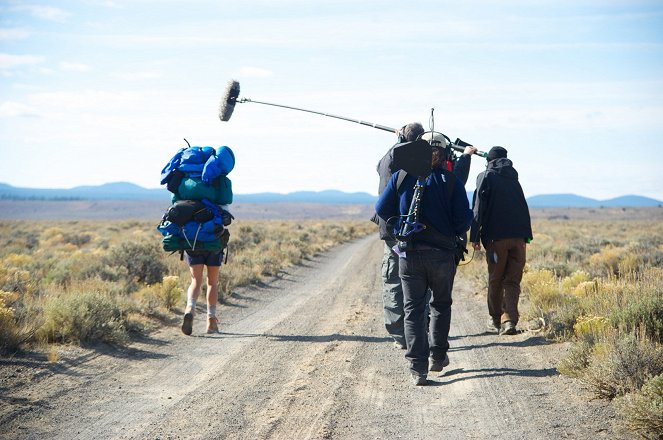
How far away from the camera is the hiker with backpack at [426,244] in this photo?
6371 mm

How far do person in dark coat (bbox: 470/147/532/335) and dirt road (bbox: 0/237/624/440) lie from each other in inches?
25.1

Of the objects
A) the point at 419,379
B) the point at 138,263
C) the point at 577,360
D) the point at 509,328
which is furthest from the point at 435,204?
the point at 138,263

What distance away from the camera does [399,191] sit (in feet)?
21.4

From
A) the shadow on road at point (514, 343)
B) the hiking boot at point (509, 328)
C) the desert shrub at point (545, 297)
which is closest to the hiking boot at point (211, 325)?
the shadow on road at point (514, 343)

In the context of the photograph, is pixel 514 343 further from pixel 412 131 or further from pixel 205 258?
pixel 205 258

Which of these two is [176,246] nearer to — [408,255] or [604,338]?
[408,255]

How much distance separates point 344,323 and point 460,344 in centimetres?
212

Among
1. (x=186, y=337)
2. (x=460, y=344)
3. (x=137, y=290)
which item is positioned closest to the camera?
(x=460, y=344)

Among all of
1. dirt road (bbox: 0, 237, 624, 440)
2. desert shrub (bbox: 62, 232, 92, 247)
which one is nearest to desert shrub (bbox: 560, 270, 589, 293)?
dirt road (bbox: 0, 237, 624, 440)

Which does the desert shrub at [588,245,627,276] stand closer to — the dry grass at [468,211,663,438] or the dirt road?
the dry grass at [468,211,663,438]

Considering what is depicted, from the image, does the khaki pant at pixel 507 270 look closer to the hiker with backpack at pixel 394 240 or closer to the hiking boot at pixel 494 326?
the hiking boot at pixel 494 326

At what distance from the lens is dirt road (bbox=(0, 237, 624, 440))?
5.15 metres

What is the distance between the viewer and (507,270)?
876cm

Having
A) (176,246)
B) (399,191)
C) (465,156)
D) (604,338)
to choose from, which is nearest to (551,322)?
(604,338)
